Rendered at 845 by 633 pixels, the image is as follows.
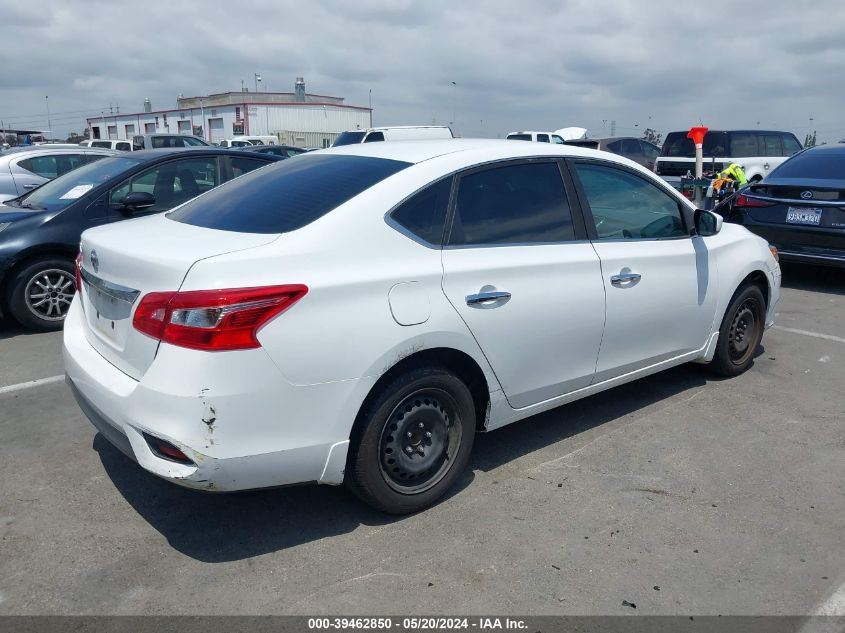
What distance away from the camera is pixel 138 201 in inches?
248

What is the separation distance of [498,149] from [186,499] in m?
2.37

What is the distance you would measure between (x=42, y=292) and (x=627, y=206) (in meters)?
4.94

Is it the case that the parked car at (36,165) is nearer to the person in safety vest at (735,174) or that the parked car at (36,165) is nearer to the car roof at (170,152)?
the car roof at (170,152)

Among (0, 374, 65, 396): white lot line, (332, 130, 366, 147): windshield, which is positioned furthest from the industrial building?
(0, 374, 65, 396): white lot line

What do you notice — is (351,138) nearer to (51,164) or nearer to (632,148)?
(632,148)

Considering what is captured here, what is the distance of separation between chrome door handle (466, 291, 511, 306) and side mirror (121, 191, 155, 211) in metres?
4.12

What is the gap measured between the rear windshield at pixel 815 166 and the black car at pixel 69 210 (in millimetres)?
6491

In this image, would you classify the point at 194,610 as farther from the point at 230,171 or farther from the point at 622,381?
the point at 230,171

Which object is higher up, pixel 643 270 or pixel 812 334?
pixel 643 270

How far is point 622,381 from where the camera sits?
432 cm

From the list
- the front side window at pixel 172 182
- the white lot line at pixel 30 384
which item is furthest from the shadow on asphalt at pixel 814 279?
the white lot line at pixel 30 384

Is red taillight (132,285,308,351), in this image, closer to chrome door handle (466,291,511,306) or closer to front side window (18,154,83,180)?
chrome door handle (466,291,511,306)

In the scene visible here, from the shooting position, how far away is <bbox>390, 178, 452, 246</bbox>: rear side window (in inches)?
128

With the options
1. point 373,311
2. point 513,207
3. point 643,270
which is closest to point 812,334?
point 643,270
